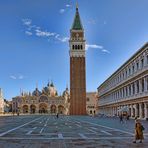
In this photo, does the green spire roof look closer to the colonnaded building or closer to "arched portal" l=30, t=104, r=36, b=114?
the colonnaded building

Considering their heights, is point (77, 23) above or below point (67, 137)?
above

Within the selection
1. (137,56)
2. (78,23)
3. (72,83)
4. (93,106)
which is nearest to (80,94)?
(72,83)

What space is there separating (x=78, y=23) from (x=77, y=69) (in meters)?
23.7

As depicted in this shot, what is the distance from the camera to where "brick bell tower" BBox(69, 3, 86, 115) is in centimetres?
12125

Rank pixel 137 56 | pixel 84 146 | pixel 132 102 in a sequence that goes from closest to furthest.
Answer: pixel 84 146
pixel 137 56
pixel 132 102

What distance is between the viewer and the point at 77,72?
124 meters

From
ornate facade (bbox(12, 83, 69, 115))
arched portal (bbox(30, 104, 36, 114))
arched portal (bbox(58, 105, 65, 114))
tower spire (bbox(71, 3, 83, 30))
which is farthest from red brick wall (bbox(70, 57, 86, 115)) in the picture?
arched portal (bbox(30, 104, 36, 114))

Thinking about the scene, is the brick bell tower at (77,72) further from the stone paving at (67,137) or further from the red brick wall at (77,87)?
the stone paving at (67,137)

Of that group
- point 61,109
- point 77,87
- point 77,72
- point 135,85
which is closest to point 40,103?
point 61,109

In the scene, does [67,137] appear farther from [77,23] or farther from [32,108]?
[32,108]

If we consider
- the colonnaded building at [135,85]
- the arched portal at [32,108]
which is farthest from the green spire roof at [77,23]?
the arched portal at [32,108]

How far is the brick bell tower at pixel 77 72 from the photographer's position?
12125cm

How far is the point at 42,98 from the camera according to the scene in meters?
193

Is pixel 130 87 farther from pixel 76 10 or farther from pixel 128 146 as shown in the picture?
pixel 76 10
